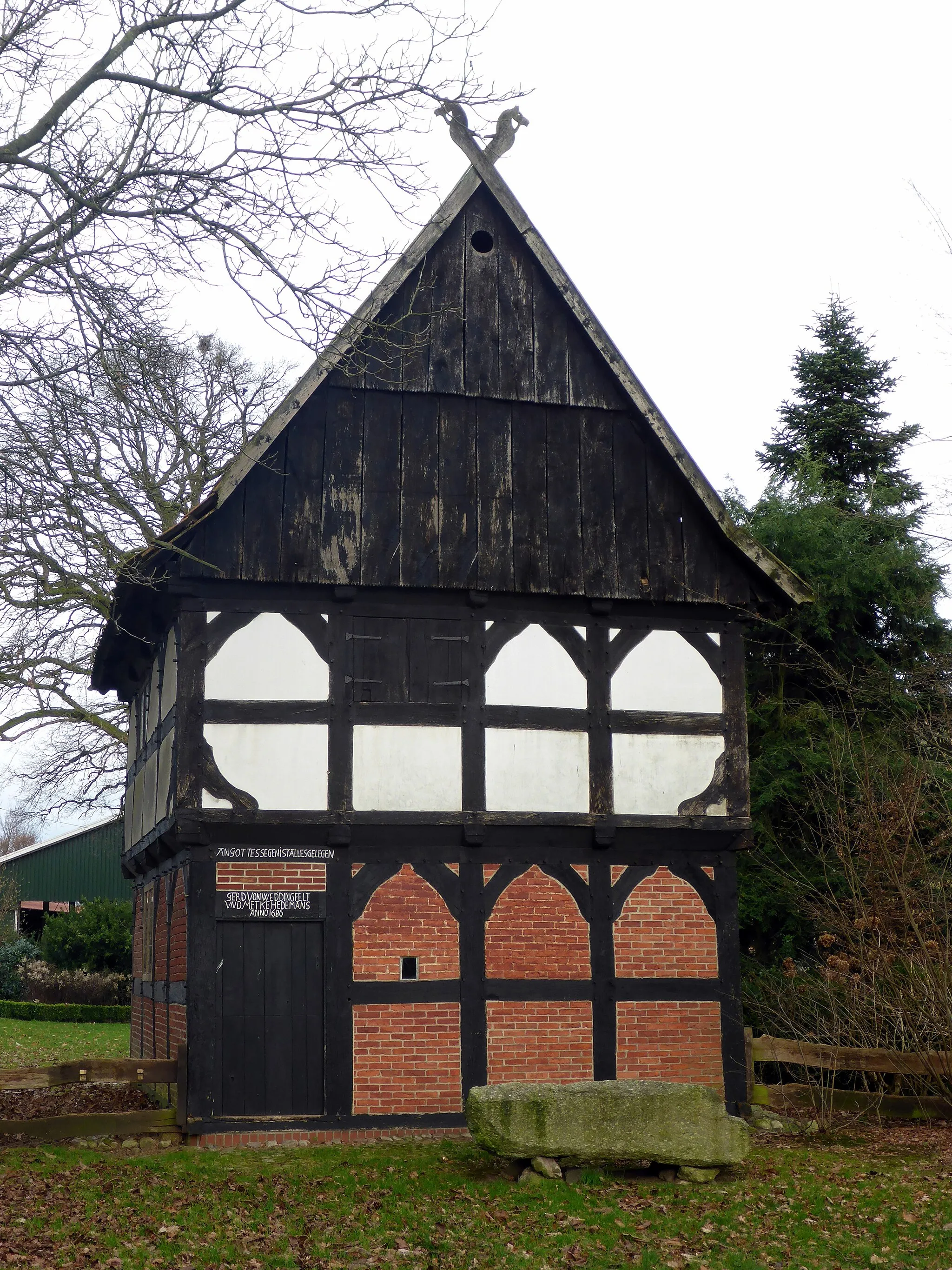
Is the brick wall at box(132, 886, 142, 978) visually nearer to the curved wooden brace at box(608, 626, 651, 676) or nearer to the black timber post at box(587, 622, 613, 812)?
the black timber post at box(587, 622, 613, 812)

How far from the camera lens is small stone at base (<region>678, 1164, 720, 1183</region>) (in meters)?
10.3

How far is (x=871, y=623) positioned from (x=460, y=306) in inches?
377

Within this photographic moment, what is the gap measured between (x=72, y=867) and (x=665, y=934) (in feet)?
106

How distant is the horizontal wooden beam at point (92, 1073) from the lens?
1150cm

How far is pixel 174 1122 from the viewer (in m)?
12.1

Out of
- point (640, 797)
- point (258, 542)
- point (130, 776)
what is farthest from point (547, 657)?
point (130, 776)

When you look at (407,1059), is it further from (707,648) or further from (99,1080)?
(707,648)

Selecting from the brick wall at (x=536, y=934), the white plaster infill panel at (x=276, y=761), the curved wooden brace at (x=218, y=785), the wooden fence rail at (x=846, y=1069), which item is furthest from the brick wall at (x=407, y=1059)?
the wooden fence rail at (x=846, y=1069)

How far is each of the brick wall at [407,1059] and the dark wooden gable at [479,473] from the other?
4.22 meters

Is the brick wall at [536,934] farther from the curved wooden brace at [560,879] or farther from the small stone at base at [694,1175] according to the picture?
the small stone at base at [694,1175]

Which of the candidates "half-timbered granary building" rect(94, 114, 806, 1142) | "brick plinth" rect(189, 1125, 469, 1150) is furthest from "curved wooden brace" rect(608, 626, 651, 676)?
"brick plinth" rect(189, 1125, 469, 1150)

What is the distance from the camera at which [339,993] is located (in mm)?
12594

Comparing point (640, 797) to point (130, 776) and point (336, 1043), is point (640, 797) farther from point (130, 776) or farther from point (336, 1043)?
point (130, 776)

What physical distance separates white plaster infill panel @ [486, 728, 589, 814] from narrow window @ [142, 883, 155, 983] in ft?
17.6
